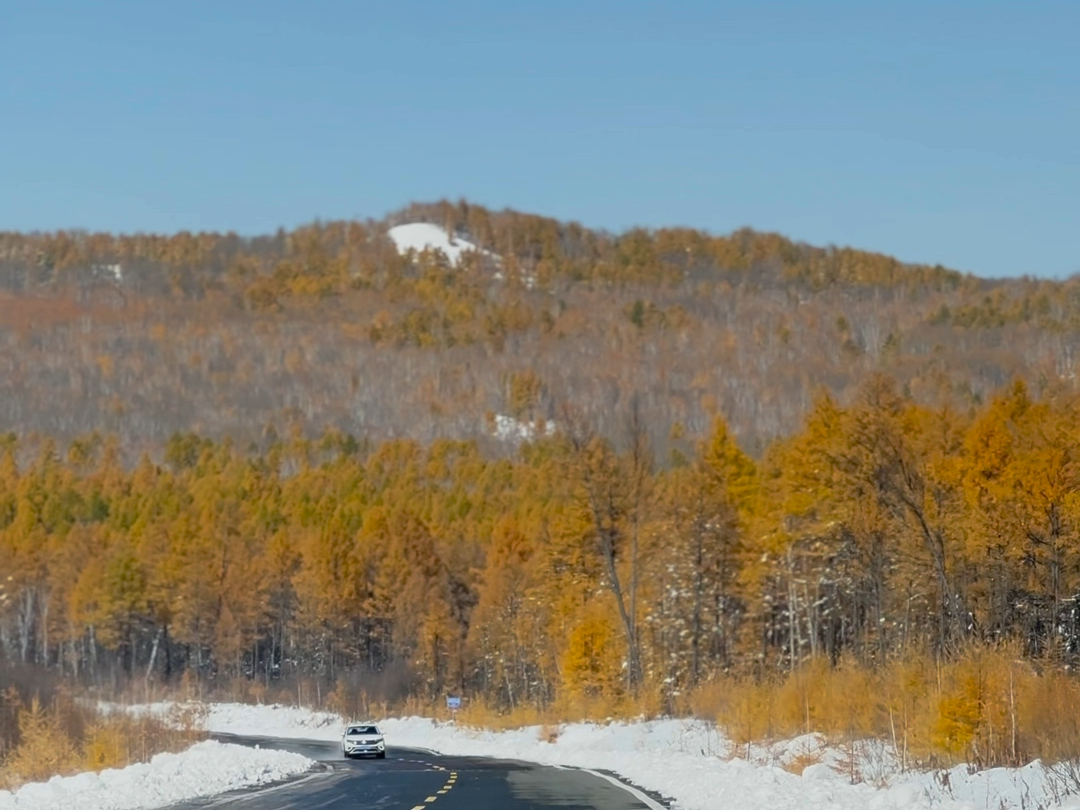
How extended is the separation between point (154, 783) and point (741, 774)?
10675 mm

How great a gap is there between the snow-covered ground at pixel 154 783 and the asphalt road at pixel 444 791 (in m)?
0.77

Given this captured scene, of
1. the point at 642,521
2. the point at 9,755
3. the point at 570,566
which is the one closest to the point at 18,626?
the point at 570,566

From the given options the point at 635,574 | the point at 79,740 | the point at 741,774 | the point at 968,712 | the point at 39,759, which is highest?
the point at 968,712

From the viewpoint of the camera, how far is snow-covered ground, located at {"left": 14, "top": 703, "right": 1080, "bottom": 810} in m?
17.9

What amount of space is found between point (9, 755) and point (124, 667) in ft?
304

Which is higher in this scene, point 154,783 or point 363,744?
point 154,783

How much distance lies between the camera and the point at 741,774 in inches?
983

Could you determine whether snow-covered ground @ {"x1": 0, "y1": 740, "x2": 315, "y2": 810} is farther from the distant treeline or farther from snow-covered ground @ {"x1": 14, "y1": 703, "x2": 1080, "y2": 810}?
the distant treeline

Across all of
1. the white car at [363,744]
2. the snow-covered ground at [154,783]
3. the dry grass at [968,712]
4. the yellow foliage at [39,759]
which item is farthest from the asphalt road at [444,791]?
the white car at [363,744]

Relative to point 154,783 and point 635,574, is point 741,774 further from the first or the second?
point 635,574

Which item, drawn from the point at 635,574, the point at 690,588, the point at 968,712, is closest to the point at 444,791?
the point at 968,712

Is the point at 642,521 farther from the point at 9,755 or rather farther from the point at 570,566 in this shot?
the point at 9,755

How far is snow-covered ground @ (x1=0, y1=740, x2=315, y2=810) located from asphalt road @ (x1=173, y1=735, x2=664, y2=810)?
772 mm

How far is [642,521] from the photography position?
199 ft
